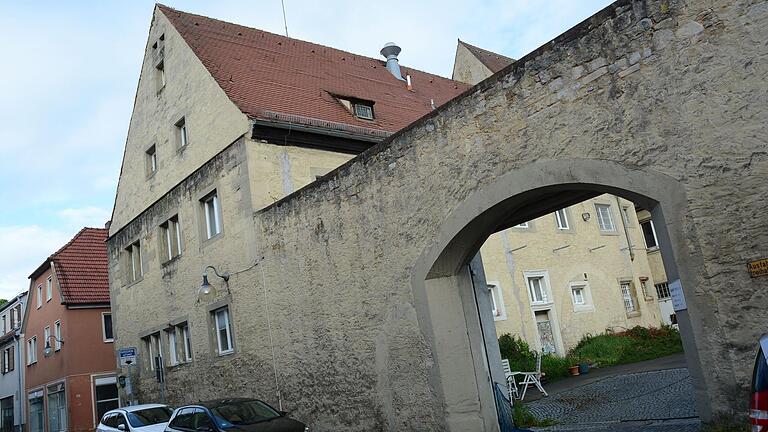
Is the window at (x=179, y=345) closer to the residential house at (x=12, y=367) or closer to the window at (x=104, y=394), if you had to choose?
the window at (x=104, y=394)

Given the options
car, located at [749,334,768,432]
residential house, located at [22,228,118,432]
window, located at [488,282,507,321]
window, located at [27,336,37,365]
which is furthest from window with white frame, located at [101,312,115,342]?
car, located at [749,334,768,432]

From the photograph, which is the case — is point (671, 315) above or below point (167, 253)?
below

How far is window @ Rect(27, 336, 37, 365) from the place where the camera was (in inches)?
1230

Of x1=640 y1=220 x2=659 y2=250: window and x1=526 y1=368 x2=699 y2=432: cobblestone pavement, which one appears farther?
x1=640 y1=220 x2=659 y2=250: window

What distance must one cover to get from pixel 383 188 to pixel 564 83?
353 centimetres

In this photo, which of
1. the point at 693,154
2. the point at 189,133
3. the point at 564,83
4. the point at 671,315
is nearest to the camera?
the point at 693,154

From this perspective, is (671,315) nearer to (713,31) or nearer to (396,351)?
(396,351)

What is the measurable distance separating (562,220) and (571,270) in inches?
71.0

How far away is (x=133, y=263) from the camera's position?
20.2 metres

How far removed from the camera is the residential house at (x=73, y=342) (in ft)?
88.0

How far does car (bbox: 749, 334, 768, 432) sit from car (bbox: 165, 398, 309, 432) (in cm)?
693

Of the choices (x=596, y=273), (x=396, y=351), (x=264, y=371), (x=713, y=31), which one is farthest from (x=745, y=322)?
(x=596, y=273)

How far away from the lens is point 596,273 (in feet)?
73.6

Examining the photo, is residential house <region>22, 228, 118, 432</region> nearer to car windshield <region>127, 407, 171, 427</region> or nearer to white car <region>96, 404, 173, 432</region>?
white car <region>96, 404, 173, 432</region>
